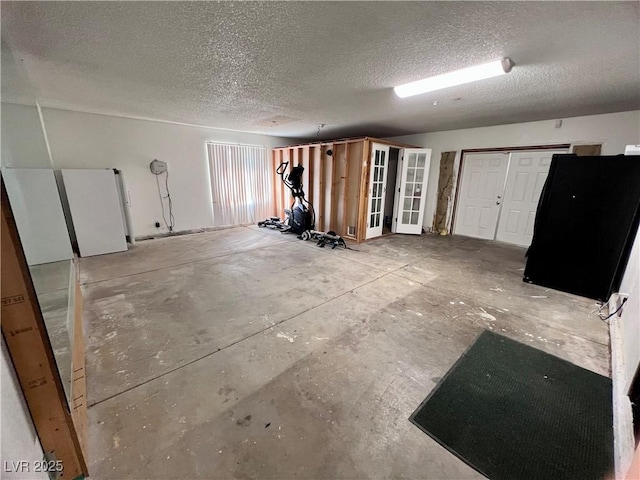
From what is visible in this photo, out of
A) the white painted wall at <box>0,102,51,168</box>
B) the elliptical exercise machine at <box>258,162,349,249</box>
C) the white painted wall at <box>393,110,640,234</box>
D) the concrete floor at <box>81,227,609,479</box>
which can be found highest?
the white painted wall at <box>393,110,640,234</box>

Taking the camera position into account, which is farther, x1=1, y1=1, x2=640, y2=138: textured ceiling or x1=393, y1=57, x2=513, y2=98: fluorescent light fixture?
x1=393, y1=57, x2=513, y2=98: fluorescent light fixture

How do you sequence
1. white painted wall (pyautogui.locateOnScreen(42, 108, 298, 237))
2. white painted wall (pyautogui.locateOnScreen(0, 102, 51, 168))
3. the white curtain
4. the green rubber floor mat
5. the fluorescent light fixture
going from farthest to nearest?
the white curtain, white painted wall (pyautogui.locateOnScreen(42, 108, 298, 237)), the fluorescent light fixture, white painted wall (pyautogui.locateOnScreen(0, 102, 51, 168)), the green rubber floor mat

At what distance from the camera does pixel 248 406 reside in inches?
62.1

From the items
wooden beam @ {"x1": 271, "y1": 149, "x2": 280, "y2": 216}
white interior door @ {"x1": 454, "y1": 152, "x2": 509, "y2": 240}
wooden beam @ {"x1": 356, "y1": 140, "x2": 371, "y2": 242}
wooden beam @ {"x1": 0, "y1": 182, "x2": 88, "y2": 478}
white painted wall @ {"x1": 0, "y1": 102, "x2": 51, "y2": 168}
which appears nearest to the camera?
wooden beam @ {"x1": 0, "y1": 182, "x2": 88, "y2": 478}

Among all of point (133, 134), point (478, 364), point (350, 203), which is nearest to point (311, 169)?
point (350, 203)

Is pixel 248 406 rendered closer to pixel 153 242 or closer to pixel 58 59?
pixel 58 59

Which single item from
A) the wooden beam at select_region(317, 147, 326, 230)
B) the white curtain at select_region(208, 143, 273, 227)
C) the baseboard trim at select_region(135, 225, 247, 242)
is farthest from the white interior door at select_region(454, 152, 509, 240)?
the baseboard trim at select_region(135, 225, 247, 242)

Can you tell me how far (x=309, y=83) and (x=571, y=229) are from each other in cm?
366

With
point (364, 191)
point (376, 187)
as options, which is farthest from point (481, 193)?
point (364, 191)

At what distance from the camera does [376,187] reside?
5691 mm

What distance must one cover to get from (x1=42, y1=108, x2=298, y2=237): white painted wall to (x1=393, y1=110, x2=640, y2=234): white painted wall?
188 inches

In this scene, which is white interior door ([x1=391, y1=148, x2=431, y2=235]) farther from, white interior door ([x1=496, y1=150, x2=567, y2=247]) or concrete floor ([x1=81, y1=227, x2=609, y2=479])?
concrete floor ([x1=81, y1=227, x2=609, y2=479])

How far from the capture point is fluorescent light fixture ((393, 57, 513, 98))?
240cm

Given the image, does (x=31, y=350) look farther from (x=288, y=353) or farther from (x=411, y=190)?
(x=411, y=190)
